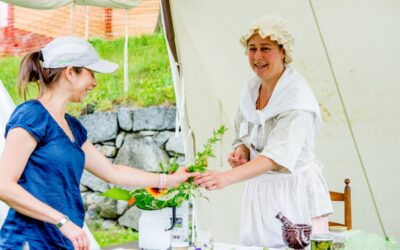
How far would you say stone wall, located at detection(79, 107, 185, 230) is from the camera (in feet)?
22.0

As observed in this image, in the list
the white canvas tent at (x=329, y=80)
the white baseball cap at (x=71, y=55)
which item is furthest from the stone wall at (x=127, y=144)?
the white baseball cap at (x=71, y=55)

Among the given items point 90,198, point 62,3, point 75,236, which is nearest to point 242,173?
point 75,236

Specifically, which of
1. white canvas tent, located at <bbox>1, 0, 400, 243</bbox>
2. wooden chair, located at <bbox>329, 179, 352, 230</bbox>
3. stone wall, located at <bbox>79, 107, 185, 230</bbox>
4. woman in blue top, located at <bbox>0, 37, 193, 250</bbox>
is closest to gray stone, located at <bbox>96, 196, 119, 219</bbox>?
stone wall, located at <bbox>79, 107, 185, 230</bbox>

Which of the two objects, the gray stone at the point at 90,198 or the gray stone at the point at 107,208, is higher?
the gray stone at the point at 90,198

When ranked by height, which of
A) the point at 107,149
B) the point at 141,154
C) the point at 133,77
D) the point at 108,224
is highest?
the point at 133,77

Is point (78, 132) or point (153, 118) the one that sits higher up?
point (153, 118)

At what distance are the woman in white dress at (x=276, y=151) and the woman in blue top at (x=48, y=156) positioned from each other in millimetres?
594

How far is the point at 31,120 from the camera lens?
1871mm

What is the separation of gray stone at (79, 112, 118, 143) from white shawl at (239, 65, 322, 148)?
14.4 ft

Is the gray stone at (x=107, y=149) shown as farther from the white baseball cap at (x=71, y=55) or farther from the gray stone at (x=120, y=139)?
the white baseball cap at (x=71, y=55)

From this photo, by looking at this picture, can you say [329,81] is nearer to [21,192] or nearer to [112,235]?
[21,192]

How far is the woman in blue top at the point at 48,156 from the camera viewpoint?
1.82 metres

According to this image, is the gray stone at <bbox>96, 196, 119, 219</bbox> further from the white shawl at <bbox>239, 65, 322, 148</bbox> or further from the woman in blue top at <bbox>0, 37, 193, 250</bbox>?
the woman in blue top at <bbox>0, 37, 193, 250</bbox>

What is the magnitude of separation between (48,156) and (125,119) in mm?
4971
